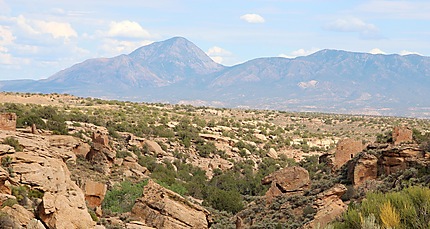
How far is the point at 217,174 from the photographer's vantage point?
5253cm

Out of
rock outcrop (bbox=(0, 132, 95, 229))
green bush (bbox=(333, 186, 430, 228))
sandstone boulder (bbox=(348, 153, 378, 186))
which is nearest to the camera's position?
green bush (bbox=(333, 186, 430, 228))

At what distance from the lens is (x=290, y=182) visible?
31391 mm

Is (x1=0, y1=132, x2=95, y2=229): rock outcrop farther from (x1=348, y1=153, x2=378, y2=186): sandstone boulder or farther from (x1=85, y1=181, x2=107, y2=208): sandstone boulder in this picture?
(x1=348, y1=153, x2=378, y2=186): sandstone boulder

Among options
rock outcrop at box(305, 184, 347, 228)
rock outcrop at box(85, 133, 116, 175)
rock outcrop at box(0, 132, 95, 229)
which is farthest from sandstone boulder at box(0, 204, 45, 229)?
rock outcrop at box(85, 133, 116, 175)

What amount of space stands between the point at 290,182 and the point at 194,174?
1994cm

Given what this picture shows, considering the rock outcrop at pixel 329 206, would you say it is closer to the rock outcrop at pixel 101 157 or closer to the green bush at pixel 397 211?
the green bush at pixel 397 211

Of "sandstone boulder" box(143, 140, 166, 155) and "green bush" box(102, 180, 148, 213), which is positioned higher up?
"sandstone boulder" box(143, 140, 166, 155)

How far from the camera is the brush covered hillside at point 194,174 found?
19.8 meters

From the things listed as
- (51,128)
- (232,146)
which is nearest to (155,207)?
(51,128)

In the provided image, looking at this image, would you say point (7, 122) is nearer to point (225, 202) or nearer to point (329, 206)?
point (225, 202)

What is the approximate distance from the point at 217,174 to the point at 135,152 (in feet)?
23.2

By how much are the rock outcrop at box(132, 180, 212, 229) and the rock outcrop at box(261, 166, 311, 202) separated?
5739 mm

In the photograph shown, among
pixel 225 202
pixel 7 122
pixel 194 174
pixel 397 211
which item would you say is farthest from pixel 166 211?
pixel 194 174

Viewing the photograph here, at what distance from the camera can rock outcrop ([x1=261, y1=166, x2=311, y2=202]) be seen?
31125mm
